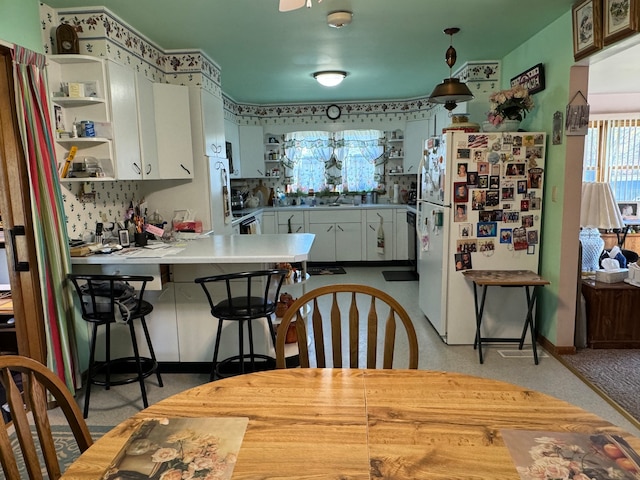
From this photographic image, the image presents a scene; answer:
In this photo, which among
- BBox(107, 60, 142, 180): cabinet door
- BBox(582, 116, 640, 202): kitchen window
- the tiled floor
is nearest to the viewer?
the tiled floor

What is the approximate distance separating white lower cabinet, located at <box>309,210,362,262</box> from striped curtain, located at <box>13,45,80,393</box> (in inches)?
157

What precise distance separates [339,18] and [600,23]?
157 centimetres

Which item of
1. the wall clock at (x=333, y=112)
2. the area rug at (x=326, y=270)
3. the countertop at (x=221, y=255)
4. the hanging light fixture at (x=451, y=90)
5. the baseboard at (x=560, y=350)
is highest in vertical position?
the wall clock at (x=333, y=112)

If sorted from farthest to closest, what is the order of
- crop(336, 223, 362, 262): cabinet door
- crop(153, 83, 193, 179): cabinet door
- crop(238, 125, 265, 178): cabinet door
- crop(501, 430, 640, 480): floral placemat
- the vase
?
crop(238, 125, 265, 178): cabinet door → crop(336, 223, 362, 262): cabinet door → crop(153, 83, 193, 179): cabinet door → the vase → crop(501, 430, 640, 480): floral placemat

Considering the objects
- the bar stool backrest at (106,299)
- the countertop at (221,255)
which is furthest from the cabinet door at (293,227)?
the bar stool backrest at (106,299)

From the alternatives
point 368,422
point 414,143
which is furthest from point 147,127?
point 414,143

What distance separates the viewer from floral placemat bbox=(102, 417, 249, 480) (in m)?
0.94

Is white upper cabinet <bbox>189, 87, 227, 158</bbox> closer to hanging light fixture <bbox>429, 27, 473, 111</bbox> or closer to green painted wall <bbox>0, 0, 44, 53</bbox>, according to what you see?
green painted wall <bbox>0, 0, 44, 53</bbox>

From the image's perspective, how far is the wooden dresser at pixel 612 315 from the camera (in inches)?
128

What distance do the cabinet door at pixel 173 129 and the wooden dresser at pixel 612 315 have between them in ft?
10.9

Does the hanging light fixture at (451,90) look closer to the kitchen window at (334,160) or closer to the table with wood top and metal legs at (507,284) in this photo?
the table with wood top and metal legs at (507,284)

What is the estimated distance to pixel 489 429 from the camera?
1.07m

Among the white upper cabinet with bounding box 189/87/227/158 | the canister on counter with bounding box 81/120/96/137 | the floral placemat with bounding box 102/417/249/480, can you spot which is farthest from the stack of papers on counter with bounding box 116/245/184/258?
the floral placemat with bounding box 102/417/249/480

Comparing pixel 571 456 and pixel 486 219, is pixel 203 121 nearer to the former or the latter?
pixel 486 219
